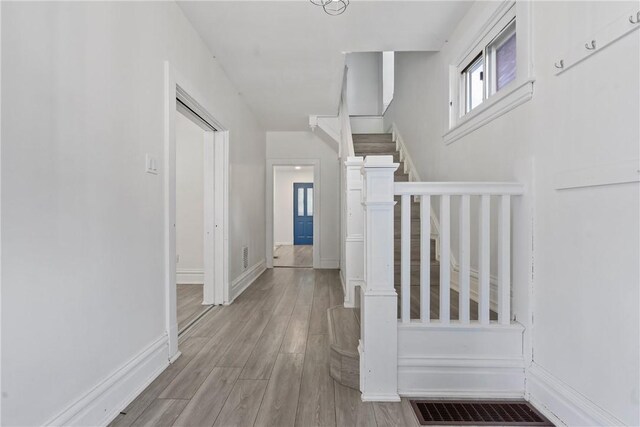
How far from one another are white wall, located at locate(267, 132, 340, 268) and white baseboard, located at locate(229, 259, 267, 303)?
1137 mm

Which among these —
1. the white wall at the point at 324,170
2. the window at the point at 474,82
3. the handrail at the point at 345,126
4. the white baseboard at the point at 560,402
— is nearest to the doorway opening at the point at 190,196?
the white wall at the point at 324,170

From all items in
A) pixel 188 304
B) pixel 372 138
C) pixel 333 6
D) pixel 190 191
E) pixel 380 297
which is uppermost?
pixel 333 6

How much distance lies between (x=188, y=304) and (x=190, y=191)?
164cm

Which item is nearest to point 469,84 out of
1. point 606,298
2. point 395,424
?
point 606,298

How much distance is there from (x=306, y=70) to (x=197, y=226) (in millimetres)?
2450

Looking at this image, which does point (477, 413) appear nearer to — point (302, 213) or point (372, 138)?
point (372, 138)

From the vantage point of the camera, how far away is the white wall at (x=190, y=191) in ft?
14.3

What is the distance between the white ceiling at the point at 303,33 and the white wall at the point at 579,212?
986mm

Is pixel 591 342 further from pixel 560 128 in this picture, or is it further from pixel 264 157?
pixel 264 157

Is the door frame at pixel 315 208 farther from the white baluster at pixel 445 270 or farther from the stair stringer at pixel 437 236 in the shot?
the white baluster at pixel 445 270

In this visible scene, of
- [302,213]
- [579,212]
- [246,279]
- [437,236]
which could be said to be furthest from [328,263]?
[302,213]

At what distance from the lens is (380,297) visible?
64.5 inches

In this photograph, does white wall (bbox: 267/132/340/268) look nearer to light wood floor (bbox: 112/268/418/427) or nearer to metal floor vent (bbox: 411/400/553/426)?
light wood floor (bbox: 112/268/418/427)

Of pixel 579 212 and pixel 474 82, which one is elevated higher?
pixel 474 82
